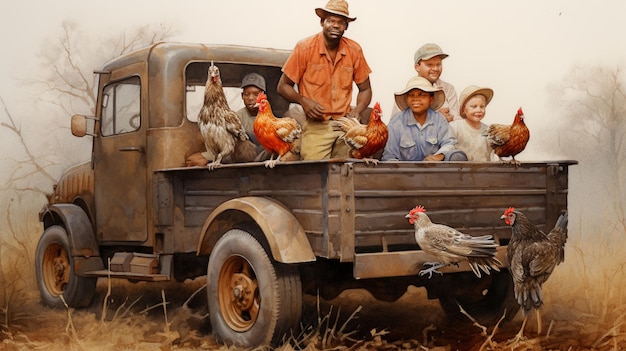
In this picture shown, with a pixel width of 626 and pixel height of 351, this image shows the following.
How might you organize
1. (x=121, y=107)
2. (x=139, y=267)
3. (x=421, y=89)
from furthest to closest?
(x=121, y=107), (x=139, y=267), (x=421, y=89)

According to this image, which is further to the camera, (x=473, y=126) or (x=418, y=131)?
(x=473, y=126)

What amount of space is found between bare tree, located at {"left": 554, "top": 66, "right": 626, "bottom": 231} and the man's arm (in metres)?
3.21

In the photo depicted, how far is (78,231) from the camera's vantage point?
6246 mm

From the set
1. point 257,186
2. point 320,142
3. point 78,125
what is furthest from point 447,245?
point 78,125

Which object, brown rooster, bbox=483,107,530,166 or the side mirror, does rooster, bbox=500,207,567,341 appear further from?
the side mirror

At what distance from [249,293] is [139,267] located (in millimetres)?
1330

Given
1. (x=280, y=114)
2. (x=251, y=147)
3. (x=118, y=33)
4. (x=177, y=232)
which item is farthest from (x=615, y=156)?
(x=118, y=33)

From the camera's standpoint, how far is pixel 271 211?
444cm

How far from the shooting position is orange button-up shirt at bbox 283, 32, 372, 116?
555 cm

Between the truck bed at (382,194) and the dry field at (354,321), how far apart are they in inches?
19.3

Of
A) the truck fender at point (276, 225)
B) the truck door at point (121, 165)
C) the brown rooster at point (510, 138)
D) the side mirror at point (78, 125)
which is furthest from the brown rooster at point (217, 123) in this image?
the brown rooster at point (510, 138)

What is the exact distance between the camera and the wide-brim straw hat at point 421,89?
17.4 ft

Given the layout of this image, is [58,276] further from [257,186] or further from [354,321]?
[257,186]

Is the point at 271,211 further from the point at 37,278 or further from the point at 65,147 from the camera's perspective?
the point at 65,147
